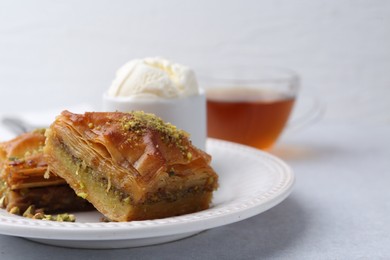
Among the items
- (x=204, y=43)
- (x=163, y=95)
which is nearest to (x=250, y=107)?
(x=163, y=95)

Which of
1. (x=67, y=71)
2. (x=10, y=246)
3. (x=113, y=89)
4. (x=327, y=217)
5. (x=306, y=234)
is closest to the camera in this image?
(x=10, y=246)

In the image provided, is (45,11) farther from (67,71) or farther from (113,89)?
(113,89)

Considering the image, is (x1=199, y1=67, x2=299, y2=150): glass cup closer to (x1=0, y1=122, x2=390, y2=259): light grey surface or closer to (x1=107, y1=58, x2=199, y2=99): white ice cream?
(x1=0, y1=122, x2=390, y2=259): light grey surface

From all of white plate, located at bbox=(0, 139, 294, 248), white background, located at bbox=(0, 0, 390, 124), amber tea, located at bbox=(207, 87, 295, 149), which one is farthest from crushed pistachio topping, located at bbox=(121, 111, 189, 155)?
white background, located at bbox=(0, 0, 390, 124)

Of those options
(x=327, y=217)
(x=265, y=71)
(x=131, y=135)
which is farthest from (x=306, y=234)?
(x=265, y=71)

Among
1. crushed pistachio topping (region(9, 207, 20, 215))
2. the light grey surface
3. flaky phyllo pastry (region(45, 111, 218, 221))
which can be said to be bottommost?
the light grey surface
